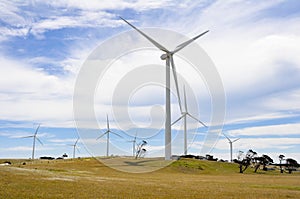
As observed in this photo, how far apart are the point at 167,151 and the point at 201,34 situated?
1541 inches

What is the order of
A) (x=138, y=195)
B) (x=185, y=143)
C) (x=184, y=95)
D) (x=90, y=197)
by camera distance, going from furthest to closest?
1. (x=185, y=143)
2. (x=184, y=95)
3. (x=138, y=195)
4. (x=90, y=197)

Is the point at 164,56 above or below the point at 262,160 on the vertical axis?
above

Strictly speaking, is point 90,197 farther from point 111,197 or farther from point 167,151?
point 167,151

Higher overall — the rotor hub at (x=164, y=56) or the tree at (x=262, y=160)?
the rotor hub at (x=164, y=56)

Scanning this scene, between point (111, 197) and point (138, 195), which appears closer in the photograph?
point (111, 197)

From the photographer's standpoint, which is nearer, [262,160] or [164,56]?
[164,56]

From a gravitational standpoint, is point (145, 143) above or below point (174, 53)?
below

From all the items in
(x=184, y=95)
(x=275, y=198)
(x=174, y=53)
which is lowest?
(x=275, y=198)

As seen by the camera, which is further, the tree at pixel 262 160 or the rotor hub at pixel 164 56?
the tree at pixel 262 160

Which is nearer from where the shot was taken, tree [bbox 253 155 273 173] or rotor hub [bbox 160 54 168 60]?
rotor hub [bbox 160 54 168 60]

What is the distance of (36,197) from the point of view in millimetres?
31016

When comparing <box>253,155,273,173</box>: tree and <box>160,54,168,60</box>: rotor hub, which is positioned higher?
<box>160,54,168,60</box>: rotor hub

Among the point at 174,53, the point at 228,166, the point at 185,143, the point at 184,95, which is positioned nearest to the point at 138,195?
the point at 174,53

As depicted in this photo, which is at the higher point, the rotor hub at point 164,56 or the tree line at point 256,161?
the rotor hub at point 164,56
